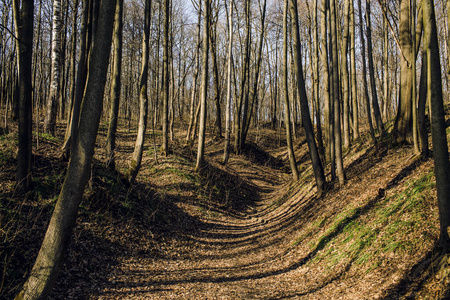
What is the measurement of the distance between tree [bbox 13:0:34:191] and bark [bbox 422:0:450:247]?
24.7 feet

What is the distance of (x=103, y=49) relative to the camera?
13.5ft

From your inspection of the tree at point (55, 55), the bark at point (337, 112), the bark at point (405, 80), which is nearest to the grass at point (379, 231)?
the bark at point (337, 112)

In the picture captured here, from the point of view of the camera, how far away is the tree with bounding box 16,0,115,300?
3.76 m

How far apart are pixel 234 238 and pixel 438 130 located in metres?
7.00

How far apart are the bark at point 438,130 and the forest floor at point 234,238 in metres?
0.60

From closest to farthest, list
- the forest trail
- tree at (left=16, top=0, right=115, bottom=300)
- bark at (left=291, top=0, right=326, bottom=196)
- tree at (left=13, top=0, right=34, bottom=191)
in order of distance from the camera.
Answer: tree at (left=16, top=0, right=115, bottom=300), the forest trail, tree at (left=13, top=0, right=34, bottom=191), bark at (left=291, top=0, right=326, bottom=196)

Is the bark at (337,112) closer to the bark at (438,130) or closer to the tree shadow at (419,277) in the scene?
the bark at (438,130)

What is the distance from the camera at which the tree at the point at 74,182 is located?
3.76 meters

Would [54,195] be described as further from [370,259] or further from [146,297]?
[370,259]

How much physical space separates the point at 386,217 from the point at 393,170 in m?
2.52

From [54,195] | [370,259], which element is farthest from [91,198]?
[370,259]

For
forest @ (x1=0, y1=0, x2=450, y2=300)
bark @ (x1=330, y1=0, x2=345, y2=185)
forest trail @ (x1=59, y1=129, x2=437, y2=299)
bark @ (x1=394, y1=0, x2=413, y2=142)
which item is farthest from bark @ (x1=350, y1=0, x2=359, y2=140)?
bark @ (x1=330, y1=0, x2=345, y2=185)

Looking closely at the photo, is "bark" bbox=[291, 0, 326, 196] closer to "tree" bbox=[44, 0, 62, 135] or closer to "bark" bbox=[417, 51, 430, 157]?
"bark" bbox=[417, 51, 430, 157]

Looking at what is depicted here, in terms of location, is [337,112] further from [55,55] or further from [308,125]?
[55,55]
